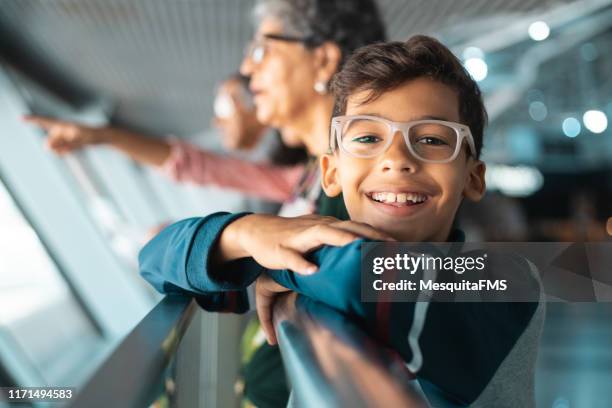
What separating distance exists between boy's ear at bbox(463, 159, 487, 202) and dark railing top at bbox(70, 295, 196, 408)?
172 mm

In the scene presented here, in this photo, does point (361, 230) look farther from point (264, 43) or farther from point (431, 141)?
point (264, 43)

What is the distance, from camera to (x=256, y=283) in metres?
0.37

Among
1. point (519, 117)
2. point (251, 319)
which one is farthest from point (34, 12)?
point (519, 117)

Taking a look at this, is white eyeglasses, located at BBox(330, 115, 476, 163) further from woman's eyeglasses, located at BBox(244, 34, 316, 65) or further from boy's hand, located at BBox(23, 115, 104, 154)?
boy's hand, located at BBox(23, 115, 104, 154)

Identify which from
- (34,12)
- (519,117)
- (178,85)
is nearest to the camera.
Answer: (34,12)

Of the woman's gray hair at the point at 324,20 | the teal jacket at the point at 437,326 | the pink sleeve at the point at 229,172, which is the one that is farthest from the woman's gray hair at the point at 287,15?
the pink sleeve at the point at 229,172

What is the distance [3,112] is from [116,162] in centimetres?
212

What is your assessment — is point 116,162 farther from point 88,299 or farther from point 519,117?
point 519,117

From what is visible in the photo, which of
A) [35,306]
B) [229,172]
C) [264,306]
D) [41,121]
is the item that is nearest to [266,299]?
[264,306]

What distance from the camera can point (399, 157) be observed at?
1.09ft

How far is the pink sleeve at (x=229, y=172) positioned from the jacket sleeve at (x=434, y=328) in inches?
36.9

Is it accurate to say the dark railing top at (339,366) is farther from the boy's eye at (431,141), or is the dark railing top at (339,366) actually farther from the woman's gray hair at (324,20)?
the woman's gray hair at (324,20)

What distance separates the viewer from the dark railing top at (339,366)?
0.67 feet

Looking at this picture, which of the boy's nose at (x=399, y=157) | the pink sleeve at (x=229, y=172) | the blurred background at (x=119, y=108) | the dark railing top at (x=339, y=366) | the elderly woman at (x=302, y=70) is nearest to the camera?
the dark railing top at (x=339, y=366)
